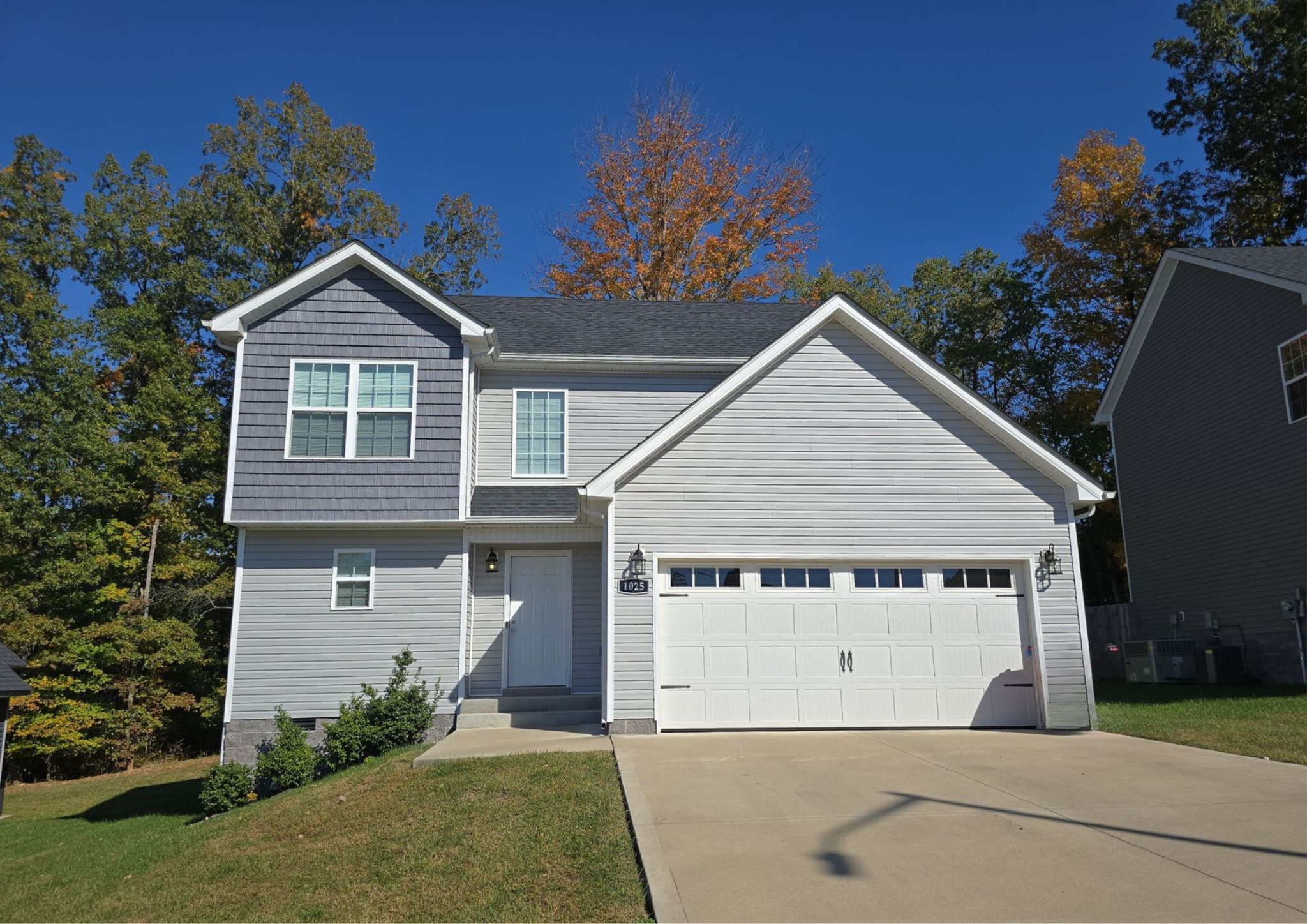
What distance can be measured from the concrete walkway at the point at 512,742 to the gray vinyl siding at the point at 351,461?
129 inches

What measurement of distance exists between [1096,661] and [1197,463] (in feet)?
22.6

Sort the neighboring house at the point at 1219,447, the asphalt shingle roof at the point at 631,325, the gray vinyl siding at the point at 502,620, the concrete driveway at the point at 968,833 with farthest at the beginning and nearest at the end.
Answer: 1. the asphalt shingle roof at the point at 631,325
2. the neighboring house at the point at 1219,447
3. the gray vinyl siding at the point at 502,620
4. the concrete driveway at the point at 968,833

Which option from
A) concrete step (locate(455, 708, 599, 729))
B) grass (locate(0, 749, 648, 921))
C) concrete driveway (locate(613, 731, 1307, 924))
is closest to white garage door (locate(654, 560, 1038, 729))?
concrete driveway (locate(613, 731, 1307, 924))

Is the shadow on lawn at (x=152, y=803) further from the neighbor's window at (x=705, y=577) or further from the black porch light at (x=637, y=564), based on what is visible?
the neighbor's window at (x=705, y=577)

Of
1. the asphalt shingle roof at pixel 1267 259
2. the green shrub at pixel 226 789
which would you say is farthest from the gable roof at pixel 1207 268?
the green shrub at pixel 226 789

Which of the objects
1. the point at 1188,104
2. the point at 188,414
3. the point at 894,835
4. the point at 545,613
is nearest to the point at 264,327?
the point at 545,613

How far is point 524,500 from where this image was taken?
14.1 meters

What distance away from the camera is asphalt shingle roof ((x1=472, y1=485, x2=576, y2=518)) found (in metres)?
13.7

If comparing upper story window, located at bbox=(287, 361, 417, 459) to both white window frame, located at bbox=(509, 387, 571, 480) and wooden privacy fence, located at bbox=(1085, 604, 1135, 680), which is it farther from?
wooden privacy fence, located at bbox=(1085, 604, 1135, 680)

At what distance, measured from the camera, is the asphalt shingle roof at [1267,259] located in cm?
1467

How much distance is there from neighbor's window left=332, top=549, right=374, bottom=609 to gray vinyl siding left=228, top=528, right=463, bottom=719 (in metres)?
0.09

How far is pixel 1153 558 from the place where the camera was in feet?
62.7

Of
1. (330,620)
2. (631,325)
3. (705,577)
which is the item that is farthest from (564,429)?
(330,620)

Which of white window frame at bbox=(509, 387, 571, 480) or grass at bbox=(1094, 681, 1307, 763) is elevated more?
white window frame at bbox=(509, 387, 571, 480)
